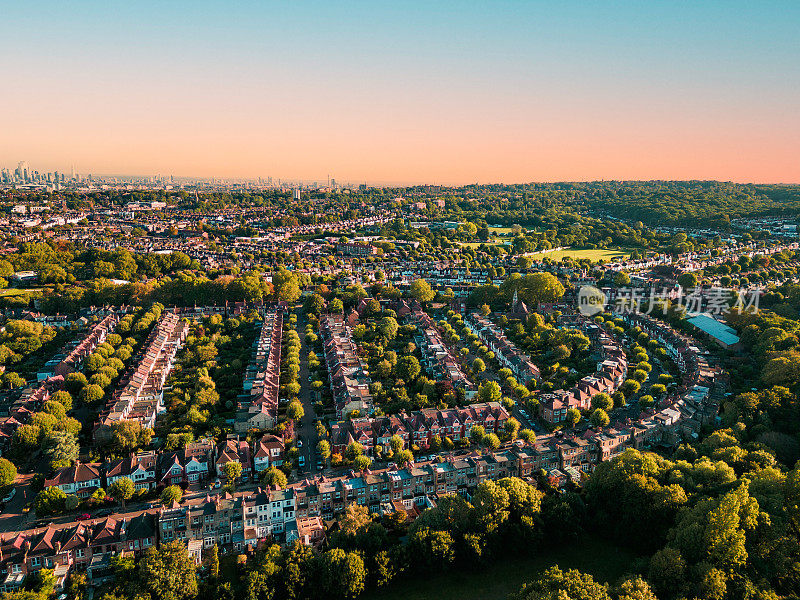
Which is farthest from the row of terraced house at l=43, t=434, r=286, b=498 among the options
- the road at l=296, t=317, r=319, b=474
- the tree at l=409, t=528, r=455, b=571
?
the tree at l=409, t=528, r=455, b=571

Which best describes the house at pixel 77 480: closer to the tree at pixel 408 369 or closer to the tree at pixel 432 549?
the tree at pixel 432 549

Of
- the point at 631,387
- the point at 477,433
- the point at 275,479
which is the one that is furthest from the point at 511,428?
the point at 275,479

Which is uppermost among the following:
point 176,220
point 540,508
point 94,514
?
point 176,220

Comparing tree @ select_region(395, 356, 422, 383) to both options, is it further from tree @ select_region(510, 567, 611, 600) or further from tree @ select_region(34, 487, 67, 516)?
tree @ select_region(34, 487, 67, 516)

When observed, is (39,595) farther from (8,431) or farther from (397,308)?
(397,308)

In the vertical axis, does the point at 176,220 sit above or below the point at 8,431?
above

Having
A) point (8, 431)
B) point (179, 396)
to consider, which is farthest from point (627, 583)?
point (8, 431)

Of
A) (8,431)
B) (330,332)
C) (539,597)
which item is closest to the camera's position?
(539,597)
